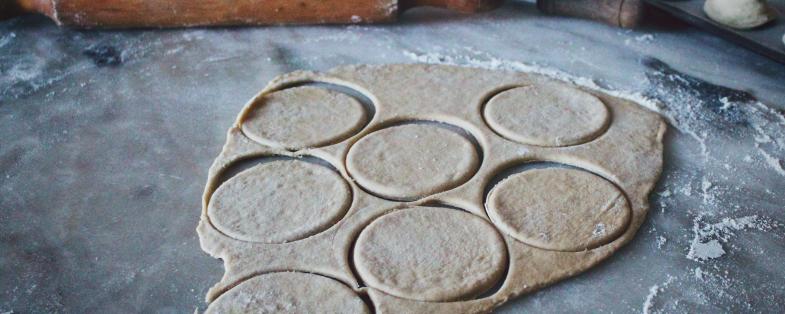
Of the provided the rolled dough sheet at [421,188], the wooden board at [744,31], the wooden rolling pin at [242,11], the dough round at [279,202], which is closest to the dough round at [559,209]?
the rolled dough sheet at [421,188]

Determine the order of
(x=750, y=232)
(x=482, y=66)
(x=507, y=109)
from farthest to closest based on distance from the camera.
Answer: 1. (x=482, y=66)
2. (x=507, y=109)
3. (x=750, y=232)

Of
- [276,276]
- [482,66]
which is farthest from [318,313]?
[482,66]

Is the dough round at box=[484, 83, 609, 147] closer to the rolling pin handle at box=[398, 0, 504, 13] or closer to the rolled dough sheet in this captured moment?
the rolled dough sheet

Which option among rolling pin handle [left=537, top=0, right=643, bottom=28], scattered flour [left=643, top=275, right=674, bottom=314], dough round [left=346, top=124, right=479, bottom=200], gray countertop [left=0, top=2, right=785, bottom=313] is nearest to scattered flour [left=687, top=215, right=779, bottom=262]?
gray countertop [left=0, top=2, right=785, bottom=313]

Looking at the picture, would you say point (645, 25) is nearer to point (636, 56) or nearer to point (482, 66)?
point (636, 56)

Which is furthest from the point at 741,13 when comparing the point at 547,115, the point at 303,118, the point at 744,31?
the point at 303,118

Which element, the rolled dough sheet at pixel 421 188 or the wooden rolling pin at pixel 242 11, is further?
the wooden rolling pin at pixel 242 11

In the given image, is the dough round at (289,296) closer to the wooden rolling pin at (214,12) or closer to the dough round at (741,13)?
the wooden rolling pin at (214,12)
